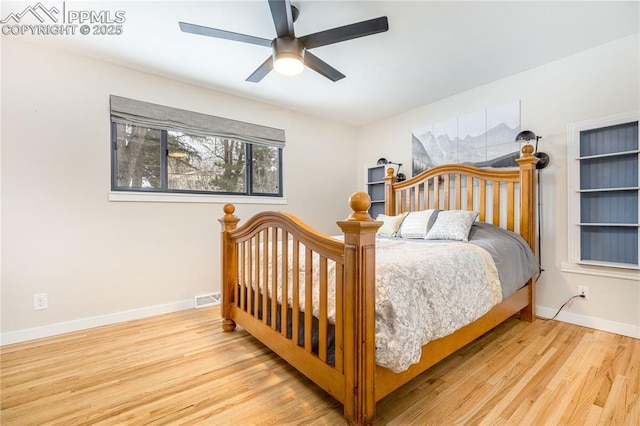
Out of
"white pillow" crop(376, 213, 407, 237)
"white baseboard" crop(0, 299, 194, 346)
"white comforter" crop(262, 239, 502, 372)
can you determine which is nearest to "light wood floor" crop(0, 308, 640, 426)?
"white baseboard" crop(0, 299, 194, 346)

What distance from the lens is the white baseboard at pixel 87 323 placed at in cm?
224

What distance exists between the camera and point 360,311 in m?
1.23

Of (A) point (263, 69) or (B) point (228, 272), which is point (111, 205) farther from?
(A) point (263, 69)

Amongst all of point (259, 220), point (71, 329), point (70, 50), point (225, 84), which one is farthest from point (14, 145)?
point (259, 220)

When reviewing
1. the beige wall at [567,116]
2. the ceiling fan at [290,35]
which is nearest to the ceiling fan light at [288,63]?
the ceiling fan at [290,35]

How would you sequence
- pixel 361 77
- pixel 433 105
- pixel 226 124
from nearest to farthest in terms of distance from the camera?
1. pixel 361 77
2. pixel 226 124
3. pixel 433 105

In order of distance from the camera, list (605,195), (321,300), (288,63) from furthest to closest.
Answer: (605,195)
(288,63)
(321,300)

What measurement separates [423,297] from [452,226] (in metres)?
1.34

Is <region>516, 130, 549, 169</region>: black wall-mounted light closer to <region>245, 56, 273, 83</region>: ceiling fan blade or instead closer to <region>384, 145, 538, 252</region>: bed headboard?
<region>384, 145, 538, 252</region>: bed headboard

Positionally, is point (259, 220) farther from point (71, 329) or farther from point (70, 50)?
point (70, 50)

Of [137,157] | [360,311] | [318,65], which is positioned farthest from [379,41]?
[137,157]

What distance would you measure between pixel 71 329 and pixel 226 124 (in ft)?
7.85

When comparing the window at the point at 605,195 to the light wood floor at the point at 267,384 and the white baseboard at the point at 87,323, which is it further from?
the white baseboard at the point at 87,323

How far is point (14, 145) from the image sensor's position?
7.37 feet
